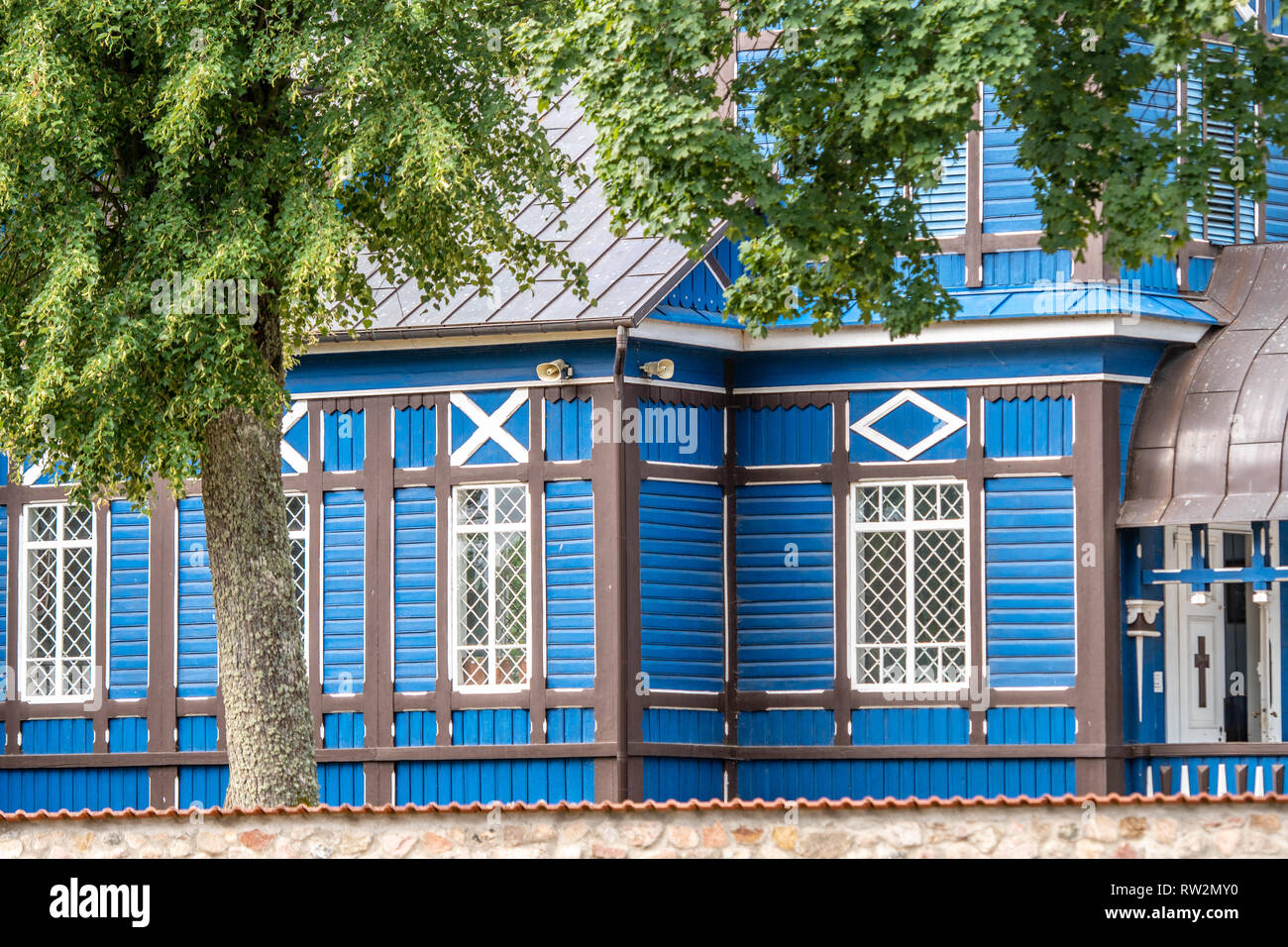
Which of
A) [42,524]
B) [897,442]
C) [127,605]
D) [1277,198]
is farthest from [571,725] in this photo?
[1277,198]

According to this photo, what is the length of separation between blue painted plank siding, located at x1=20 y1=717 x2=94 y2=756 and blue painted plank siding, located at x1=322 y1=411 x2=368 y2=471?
3.22 metres

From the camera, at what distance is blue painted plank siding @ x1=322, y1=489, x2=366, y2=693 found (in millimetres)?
19078

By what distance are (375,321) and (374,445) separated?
1015 millimetres

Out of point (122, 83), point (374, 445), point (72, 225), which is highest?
point (122, 83)

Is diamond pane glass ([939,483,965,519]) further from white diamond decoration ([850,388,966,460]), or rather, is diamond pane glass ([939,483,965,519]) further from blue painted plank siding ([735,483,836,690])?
blue painted plank siding ([735,483,836,690])

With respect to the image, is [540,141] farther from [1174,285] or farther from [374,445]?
[1174,285]

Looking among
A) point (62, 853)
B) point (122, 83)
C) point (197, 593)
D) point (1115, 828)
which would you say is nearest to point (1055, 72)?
point (1115, 828)

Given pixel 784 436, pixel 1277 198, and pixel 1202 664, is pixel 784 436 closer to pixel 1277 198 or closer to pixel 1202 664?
pixel 1202 664

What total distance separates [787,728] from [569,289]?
393cm

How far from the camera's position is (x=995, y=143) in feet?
60.8

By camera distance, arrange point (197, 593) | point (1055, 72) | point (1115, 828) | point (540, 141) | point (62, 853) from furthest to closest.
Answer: point (197, 593) < point (540, 141) < point (1055, 72) < point (62, 853) < point (1115, 828)

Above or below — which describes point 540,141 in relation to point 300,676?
above

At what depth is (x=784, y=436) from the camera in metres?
19.0

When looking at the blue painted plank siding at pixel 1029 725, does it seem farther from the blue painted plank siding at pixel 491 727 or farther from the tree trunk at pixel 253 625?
the tree trunk at pixel 253 625
